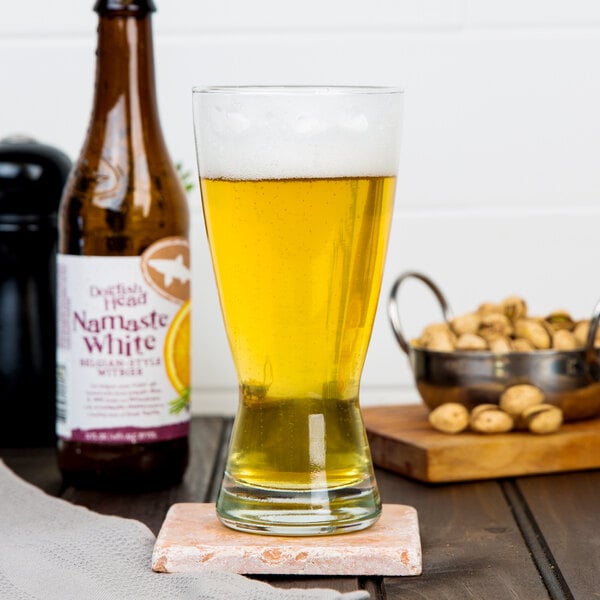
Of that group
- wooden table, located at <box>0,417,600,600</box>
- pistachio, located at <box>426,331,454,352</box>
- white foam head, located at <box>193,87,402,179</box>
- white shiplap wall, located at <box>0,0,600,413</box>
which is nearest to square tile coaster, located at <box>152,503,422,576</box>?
wooden table, located at <box>0,417,600,600</box>

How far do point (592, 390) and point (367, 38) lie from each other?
52 centimetres

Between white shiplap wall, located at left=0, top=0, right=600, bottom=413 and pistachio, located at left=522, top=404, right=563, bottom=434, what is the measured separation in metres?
0.37

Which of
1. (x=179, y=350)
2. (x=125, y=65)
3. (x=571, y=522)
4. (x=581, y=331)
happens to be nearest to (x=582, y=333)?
(x=581, y=331)

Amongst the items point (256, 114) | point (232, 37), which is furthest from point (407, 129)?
point (256, 114)

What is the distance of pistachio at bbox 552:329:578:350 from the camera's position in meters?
0.99

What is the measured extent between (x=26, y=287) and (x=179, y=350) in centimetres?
23

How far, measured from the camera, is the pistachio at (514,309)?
1.08 meters

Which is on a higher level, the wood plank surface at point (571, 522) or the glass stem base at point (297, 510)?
the glass stem base at point (297, 510)

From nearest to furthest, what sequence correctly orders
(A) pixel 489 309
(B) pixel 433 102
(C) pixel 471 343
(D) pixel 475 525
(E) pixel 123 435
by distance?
(D) pixel 475 525, (E) pixel 123 435, (C) pixel 471 343, (A) pixel 489 309, (B) pixel 433 102

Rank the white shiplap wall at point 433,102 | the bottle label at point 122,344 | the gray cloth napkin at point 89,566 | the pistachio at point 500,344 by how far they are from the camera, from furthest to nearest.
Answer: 1. the white shiplap wall at point 433,102
2. the pistachio at point 500,344
3. the bottle label at point 122,344
4. the gray cloth napkin at point 89,566

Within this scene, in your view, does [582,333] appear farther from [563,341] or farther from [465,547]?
[465,547]

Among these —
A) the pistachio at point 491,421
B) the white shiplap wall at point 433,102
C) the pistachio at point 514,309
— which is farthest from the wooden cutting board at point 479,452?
the white shiplap wall at point 433,102

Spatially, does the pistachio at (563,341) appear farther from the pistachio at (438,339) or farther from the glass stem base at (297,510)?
the glass stem base at (297,510)

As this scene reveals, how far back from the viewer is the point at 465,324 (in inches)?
41.1
